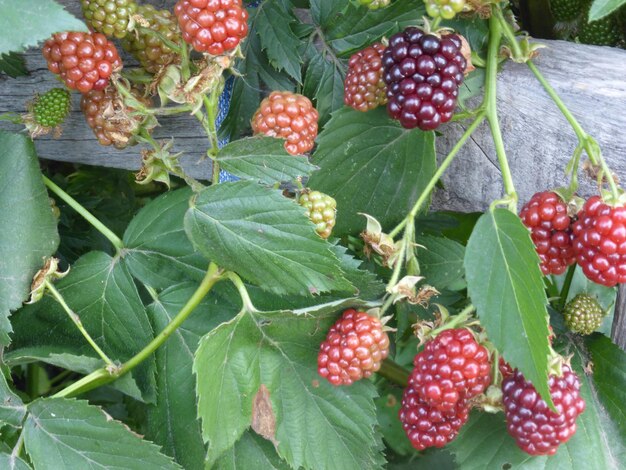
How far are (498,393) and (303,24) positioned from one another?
61 cm

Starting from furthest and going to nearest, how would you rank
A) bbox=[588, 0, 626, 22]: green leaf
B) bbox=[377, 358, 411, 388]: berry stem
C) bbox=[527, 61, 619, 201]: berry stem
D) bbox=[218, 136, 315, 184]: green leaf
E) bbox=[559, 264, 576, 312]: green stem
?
1. bbox=[377, 358, 411, 388]: berry stem
2. bbox=[559, 264, 576, 312]: green stem
3. bbox=[218, 136, 315, 184]: green leaf
4. bbox=[527, 61, 619, 201]: berry stem
5. bbox=[588, 0, 626, 22]: green leaf

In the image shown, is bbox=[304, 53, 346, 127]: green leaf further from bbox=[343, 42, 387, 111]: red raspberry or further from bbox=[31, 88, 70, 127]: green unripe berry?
bbox=[31, 88, 70, 127]: green unripe berry

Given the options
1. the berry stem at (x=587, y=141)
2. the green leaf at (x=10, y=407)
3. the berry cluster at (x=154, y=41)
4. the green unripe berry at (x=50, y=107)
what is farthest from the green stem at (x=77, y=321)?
the berry stem at (x=587, y=141)

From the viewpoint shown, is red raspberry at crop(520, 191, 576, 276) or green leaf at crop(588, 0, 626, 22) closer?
green leaf at crop(588, 0, 626, 22)

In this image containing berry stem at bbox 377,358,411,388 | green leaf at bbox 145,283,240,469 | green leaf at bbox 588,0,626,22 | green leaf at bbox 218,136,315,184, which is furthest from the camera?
berry stem at bbox 377,358,411,388

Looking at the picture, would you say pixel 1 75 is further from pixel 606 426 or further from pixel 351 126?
pixel 606 426

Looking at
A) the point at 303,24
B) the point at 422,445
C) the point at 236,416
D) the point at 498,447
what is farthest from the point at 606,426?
the point at 303,24

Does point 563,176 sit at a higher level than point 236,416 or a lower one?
higher

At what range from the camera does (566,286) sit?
4.13 ft

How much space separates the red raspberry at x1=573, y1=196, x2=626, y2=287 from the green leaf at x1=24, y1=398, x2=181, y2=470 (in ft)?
1.88

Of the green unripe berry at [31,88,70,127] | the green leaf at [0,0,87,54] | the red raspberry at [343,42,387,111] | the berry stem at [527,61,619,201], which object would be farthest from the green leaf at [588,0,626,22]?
the green unripe berry at [31,88,70,127]

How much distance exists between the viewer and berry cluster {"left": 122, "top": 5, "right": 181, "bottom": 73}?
3.45ft

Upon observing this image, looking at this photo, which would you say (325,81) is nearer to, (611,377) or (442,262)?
(442,262)

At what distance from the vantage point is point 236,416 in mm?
1023
